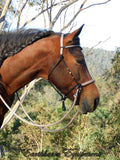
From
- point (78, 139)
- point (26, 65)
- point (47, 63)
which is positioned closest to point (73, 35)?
point (47, 63)

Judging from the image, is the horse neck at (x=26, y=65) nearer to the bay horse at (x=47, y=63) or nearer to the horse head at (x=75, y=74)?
the bay horse at (x=47, y=63)

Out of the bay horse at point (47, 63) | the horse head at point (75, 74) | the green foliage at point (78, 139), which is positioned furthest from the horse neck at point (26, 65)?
the green foliage at point (78, 139)

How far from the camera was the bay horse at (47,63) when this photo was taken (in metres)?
2.27

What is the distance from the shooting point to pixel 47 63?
2.31 metres

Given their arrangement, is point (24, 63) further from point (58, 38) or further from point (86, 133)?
point (86, 133)

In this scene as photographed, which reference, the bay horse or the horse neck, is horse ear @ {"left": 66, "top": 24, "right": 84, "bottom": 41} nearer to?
the bay horse

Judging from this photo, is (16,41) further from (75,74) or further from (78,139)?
(78,139)

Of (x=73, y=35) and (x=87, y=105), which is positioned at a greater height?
(x=73, y=35)

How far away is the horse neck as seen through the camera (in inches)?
90.7

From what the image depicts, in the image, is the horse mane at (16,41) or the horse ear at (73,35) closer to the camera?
the horse ear at (73,35)

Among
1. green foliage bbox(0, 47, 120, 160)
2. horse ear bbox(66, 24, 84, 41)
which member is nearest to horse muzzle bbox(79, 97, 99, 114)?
horse ear bbox(66, 24, 84, 41)

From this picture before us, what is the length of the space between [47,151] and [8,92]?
8.68m

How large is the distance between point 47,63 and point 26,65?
264mm

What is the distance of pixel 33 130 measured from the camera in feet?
34.0
